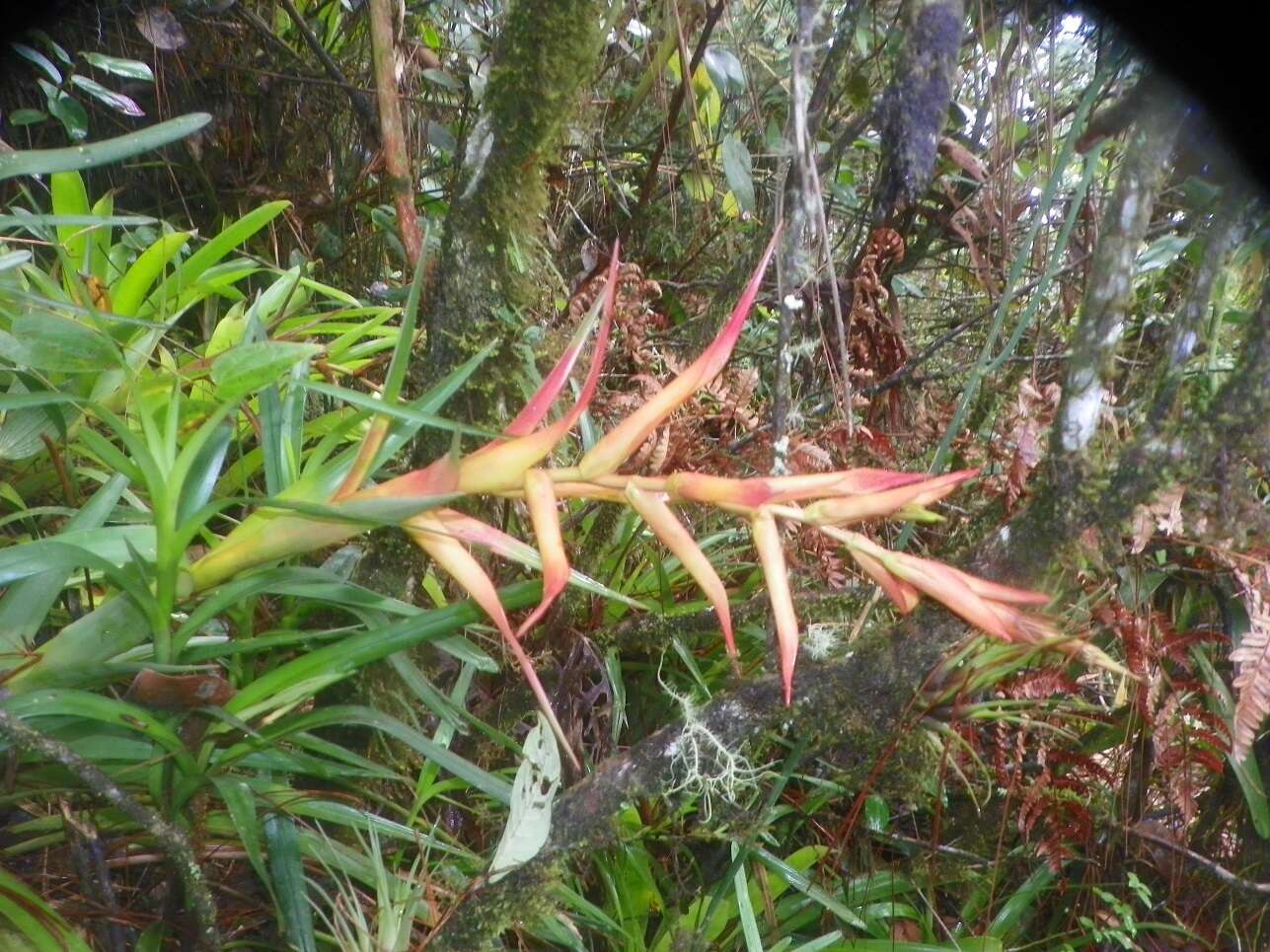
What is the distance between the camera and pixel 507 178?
37.2 inches

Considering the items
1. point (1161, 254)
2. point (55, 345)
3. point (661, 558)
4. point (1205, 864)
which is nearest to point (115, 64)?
point (55, 345)

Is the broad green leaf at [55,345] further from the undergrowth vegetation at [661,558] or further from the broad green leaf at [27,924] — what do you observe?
the broad green leaf at [27,924]

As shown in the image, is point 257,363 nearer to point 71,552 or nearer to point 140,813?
point 71,552

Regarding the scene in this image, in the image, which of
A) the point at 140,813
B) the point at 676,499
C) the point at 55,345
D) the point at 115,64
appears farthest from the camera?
the point at 115,64

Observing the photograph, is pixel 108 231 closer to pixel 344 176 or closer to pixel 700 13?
pixel 344 176

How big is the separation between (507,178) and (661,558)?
507mm

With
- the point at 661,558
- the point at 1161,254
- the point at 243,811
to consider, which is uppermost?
the point at 1161,254

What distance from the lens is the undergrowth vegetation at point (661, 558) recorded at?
0.70 m

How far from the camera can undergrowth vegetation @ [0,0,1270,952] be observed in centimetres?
70

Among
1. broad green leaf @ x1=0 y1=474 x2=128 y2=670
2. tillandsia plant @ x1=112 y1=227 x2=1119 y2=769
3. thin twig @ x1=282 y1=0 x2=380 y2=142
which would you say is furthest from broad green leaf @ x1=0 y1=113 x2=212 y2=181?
thin twig @ x1=282 y1=0 x2=380 y2=142

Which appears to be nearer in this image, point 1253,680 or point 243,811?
point 243,811

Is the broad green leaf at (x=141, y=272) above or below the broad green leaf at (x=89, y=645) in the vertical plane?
above

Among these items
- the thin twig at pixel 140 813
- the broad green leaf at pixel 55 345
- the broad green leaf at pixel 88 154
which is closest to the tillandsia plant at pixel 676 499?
the thin twig at pixel 140 813

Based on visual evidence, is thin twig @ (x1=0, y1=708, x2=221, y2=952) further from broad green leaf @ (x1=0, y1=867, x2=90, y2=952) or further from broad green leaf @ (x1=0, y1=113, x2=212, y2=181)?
broad green leaf @ (x1=0, y1=113, x2=212, y2=181)
